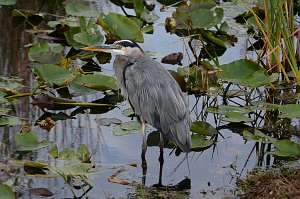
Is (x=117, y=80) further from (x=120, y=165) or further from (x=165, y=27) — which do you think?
(x=165, y=27)

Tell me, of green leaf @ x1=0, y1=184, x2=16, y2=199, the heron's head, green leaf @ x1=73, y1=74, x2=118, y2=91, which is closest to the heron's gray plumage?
the heron's head

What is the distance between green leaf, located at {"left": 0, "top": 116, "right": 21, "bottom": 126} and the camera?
5713 millimetres

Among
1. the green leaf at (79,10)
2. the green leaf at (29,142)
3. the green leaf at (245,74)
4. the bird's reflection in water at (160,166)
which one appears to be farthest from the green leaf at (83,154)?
the green leaf at (79,10)

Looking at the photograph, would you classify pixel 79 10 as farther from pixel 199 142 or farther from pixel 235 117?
pixel 199 142

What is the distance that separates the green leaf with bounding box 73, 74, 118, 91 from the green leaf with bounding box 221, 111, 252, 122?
3.19 feet

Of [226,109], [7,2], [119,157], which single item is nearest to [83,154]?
[119,157]

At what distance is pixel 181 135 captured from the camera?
206 inches

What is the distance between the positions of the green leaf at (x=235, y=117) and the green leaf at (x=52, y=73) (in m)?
1.29

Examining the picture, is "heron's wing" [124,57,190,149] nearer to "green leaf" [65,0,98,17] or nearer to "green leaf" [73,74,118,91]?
"green leaf" [73,74,118,91]

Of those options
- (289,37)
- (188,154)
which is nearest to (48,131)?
(188,154)

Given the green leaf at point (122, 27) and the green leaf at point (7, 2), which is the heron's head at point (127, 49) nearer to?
the green leaf at point (122, 27)

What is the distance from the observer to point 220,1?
956cm

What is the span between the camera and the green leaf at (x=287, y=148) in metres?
5.36

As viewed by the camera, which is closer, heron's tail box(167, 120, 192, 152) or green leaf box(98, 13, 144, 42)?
heron's tail box(167, 120, 192, 152)
